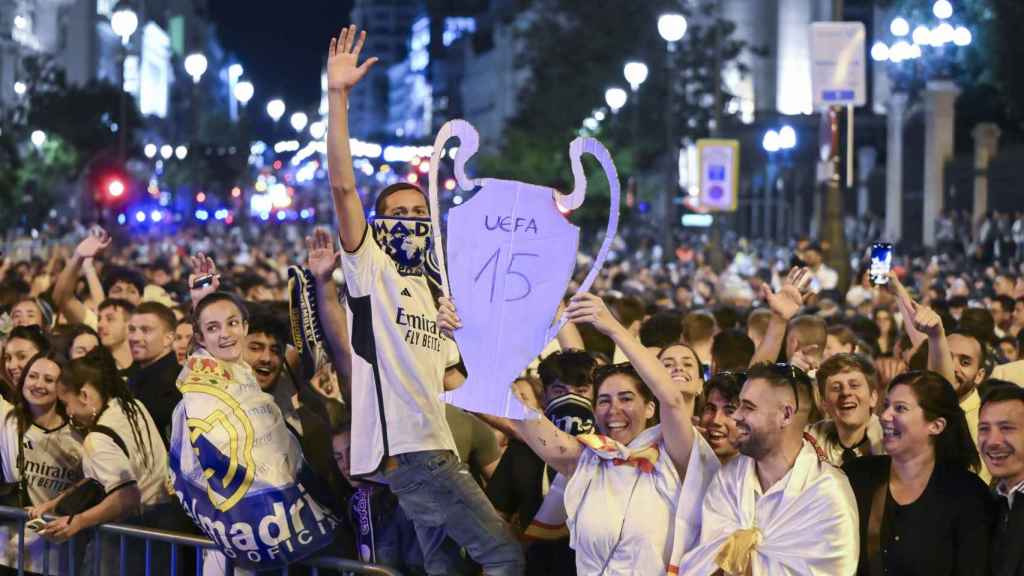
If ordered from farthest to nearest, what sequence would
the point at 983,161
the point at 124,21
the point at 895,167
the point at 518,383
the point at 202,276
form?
1. the point at 895,167
2. the point at 983,161
3. the point at 124,21
4. the point at 202,276
5. the point at 518,383

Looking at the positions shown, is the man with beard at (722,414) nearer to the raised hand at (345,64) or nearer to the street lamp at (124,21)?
the raised hand at (345,64)

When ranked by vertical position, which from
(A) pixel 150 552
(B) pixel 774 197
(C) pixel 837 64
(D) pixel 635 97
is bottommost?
(A) pixel 150 552

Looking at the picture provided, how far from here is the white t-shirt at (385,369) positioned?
6.61 m

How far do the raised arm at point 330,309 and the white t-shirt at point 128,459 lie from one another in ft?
3.96

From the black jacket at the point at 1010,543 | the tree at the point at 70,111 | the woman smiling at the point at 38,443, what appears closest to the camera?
the black jacket at the point at 1010,543

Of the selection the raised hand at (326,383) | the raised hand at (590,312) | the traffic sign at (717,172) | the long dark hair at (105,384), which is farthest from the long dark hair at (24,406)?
the traffic sign at (717,172)

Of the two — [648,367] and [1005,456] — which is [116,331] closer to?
[648,367]

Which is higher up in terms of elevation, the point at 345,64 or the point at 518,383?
the point at 345,64

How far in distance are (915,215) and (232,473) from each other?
141 ft

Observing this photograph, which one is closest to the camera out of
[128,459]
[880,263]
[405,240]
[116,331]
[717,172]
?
[405,240]

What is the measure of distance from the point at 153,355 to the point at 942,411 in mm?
4967

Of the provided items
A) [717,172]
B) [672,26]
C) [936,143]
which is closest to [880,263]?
[717,172]

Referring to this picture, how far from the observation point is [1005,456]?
6.28m

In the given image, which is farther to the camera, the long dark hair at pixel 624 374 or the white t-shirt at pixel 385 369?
the long dark hair at pixel 624 374
